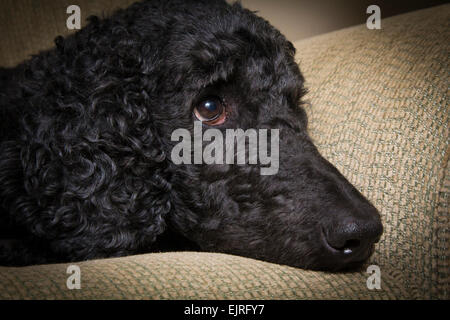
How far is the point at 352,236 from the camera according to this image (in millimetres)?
1028

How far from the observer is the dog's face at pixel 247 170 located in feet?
3.70

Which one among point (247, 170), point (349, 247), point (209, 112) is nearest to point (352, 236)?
point (349, 247)

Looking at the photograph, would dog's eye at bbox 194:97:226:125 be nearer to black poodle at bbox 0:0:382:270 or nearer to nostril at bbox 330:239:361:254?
black poodle at bbox 0:0:382:270

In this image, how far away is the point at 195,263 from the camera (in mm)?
1063

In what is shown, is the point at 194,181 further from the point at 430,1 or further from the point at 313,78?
the point at 430,1

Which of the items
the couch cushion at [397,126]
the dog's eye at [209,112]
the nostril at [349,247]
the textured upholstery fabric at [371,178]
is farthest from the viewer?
the dog's eye at [209,112]

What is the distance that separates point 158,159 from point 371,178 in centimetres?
72

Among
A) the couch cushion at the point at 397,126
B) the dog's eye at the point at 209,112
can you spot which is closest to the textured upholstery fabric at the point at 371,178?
the couch cushion at the point at 397,126

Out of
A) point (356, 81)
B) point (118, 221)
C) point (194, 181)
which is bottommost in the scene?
point (118, 221)

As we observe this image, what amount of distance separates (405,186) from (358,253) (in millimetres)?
370

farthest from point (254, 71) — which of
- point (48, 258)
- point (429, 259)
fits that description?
point (48, 258)

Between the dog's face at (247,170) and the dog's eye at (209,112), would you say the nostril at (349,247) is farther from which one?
the dog's eye at (209,112)

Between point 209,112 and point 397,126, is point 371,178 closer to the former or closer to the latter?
point 397,126

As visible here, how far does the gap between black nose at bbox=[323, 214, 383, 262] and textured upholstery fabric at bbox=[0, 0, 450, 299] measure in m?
0.07
